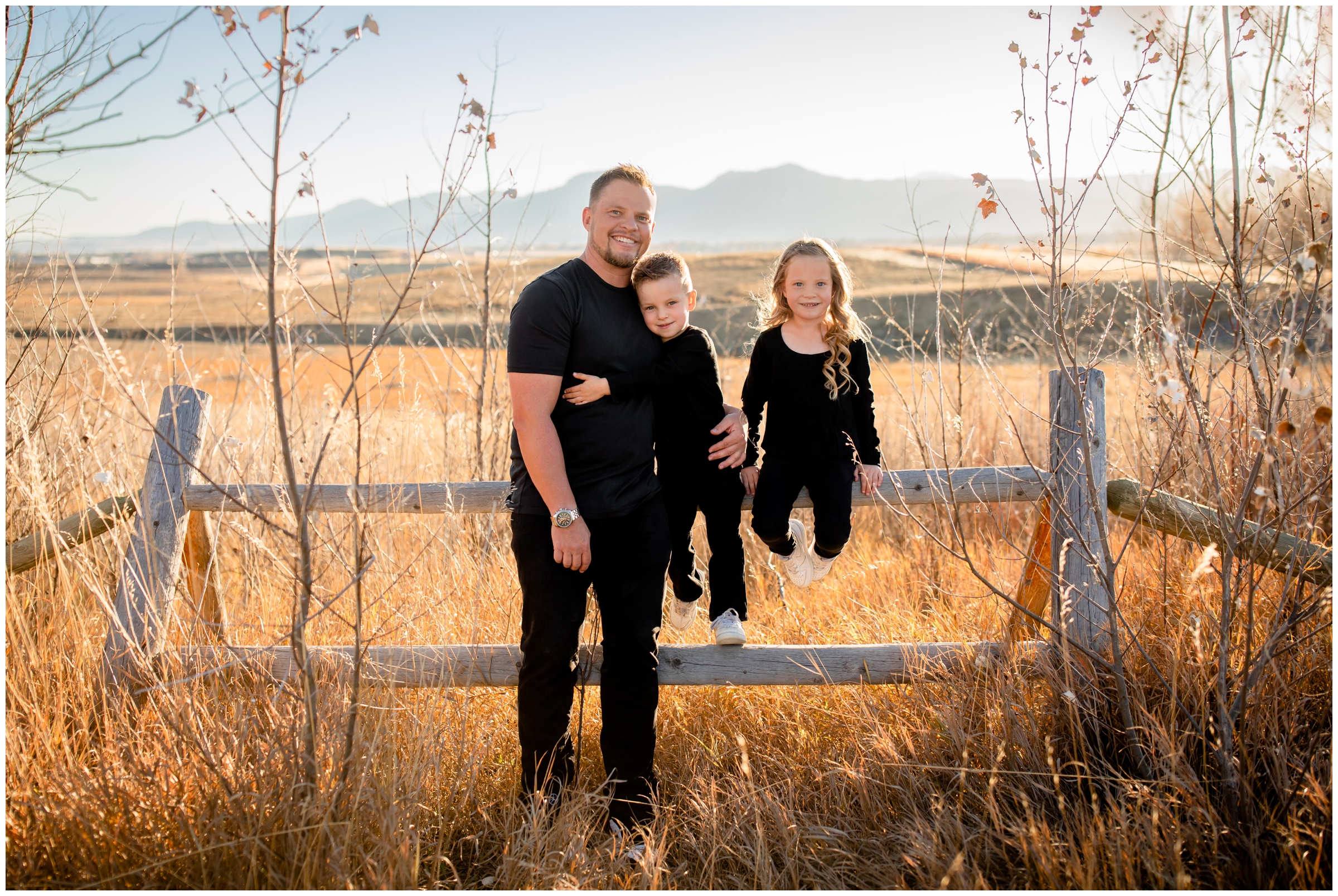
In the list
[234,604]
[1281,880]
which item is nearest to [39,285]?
[234,604]

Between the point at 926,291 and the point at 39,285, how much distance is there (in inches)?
1447

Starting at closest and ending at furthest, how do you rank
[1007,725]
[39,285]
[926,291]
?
[1007,725]
[39,285]
[926,291]

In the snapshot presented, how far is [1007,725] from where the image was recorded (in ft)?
9.07

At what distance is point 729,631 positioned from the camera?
3.10 m

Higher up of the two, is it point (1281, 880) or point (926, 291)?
point (926, 291)

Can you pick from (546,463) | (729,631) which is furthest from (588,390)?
(729,631)

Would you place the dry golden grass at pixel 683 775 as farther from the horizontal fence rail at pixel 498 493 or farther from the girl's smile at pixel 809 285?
the girl's smile at pixel 809 285

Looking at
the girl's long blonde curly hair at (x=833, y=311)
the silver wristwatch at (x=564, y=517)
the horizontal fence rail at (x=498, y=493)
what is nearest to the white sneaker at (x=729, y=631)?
the horizontal fence rail at (x=498, y=493)

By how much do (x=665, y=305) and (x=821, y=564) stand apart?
4.27 feet

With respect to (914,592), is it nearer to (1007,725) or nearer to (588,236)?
(1007,725)

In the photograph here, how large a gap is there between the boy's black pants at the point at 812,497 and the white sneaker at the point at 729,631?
1.15 feet

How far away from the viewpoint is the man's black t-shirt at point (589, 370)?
8.63ft

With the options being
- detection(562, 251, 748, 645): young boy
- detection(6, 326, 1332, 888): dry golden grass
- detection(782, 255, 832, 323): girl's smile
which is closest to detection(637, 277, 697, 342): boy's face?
detection(562, 251, 748, 645): young boy

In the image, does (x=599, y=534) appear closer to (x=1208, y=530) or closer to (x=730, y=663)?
(x=730, y=663)
